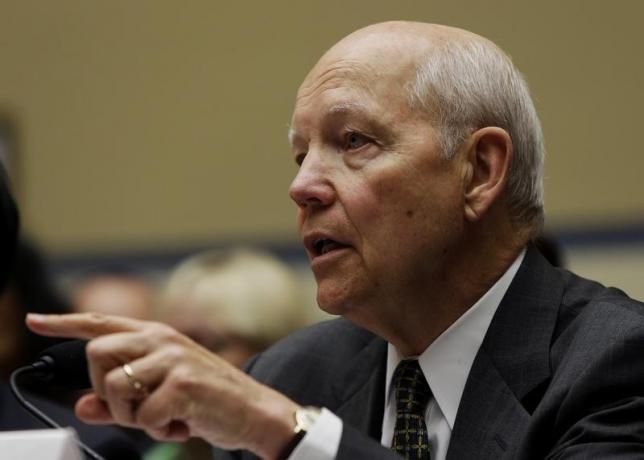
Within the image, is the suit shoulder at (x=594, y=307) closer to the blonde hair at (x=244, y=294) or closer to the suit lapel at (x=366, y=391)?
the suit lapel at (x=366, y=391)

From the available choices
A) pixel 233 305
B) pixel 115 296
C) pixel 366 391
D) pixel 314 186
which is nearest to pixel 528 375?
pixel 366 391

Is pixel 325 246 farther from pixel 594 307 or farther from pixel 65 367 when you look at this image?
pixel 65 367

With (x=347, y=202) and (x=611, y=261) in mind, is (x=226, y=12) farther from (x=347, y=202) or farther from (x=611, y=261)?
(x=347, y=202)

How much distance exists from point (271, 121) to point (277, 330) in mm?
2375

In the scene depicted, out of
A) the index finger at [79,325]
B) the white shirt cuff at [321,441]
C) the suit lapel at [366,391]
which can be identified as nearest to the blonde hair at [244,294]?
the suit lapel at [366,391]

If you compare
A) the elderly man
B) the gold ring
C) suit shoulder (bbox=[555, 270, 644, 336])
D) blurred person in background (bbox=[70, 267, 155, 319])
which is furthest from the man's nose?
blurred person in background (bbox=[70, 267, 155, 319])

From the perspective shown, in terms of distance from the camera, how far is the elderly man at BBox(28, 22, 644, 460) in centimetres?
245

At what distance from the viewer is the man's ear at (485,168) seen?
8.68ft

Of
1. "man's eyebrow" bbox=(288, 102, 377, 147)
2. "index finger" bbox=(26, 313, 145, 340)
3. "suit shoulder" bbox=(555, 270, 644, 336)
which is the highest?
"man's eyebrow" bbox=(288, 102, 377, 147)

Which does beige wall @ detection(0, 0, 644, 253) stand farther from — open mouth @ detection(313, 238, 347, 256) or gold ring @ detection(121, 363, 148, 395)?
gold ring @ detection(121, 363, 148, 395)

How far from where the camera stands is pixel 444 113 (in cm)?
261

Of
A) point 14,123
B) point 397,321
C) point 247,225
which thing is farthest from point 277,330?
point 14,123

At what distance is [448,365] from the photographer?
258 cm

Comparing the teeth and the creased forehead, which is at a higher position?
the creased forehead
